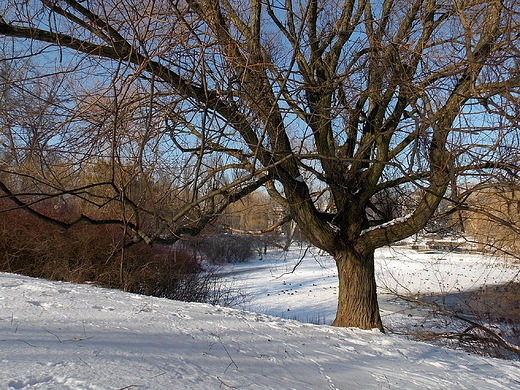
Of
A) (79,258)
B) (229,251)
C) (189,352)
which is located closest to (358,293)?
(189,352)

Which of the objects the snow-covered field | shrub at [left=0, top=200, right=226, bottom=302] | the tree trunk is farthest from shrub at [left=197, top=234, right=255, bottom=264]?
the snow-covered field

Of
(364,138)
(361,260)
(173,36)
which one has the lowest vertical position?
(361,260)

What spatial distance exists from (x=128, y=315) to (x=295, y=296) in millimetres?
12236

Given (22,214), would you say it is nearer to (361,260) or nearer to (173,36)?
(361,260)

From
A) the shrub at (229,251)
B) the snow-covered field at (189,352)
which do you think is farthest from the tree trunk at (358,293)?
the shrub at (229,251)

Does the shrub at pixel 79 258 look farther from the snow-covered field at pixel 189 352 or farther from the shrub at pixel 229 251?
the shrub at pixel 229 251

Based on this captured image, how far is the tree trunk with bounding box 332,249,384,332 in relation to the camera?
6418 millimetres

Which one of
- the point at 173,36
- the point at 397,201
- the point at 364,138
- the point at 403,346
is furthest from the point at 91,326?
the point at 397,201

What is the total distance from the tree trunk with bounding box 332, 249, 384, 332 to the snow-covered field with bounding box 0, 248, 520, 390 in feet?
1.62

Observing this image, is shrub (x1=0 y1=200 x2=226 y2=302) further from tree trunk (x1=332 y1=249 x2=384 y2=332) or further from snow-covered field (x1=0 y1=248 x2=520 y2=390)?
tree trunk (x1=332 y1=249 x2=384 y2=332)

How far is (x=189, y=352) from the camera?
3.26 meters

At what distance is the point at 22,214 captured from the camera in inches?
450

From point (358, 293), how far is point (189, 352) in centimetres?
390

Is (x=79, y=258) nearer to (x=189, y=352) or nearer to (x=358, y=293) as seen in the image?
(x=358, y=293)
